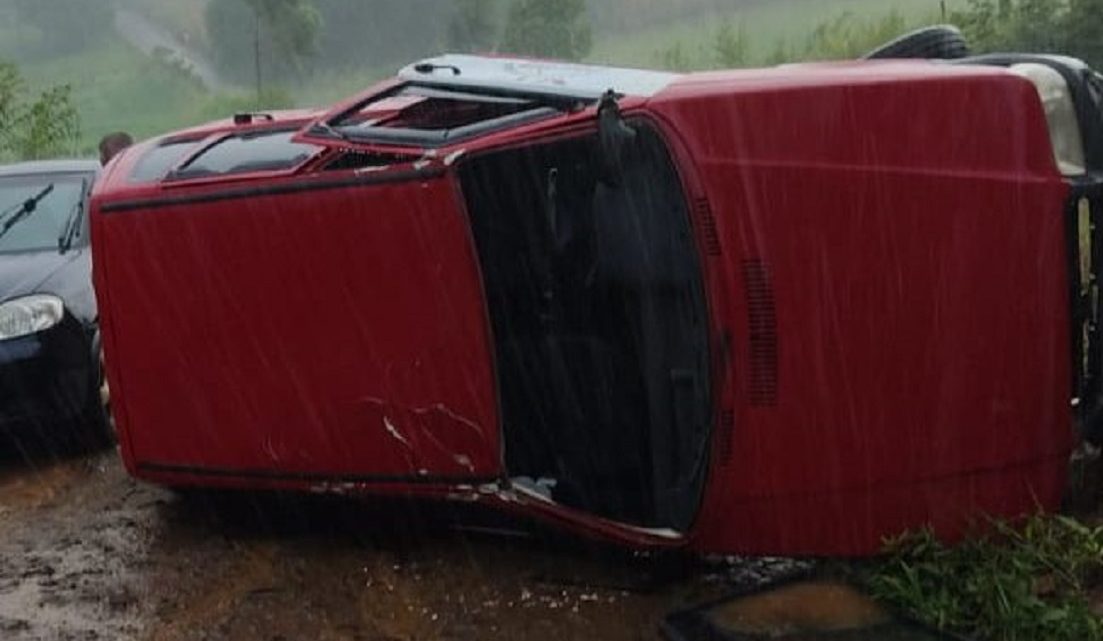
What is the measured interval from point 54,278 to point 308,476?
2289mm

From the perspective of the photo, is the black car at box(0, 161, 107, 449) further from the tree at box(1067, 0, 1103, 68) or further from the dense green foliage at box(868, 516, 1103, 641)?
the tree at box(1067, 0, 1103, 68)

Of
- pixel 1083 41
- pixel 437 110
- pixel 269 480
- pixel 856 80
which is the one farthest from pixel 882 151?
pixel 1083 41

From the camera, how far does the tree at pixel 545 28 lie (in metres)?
18.1

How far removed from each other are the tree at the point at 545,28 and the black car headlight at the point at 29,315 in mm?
12754

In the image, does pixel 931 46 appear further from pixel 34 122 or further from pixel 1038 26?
pixel 34 122

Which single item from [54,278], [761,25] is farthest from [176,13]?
[54,278]

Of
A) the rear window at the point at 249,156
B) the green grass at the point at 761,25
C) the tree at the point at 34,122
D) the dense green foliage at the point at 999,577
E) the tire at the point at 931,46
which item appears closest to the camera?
the dense green foliage at the point at 999,577

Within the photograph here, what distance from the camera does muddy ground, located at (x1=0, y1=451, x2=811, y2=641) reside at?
4.02m

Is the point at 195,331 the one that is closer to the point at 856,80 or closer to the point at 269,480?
the point at 269,480

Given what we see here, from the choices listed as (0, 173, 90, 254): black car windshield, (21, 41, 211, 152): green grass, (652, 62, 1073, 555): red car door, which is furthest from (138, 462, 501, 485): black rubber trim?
(21, 41, 211, 152): green grass

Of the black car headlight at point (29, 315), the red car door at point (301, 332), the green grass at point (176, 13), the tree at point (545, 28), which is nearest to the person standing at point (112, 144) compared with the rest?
the black car headlight at point (29, 315)

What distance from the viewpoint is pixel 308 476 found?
171 inches

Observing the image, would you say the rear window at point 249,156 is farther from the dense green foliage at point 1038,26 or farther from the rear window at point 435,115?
the dense green foliage at point 1038,26

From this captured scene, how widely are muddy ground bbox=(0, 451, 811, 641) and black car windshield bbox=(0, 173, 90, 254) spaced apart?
1.63 meters
